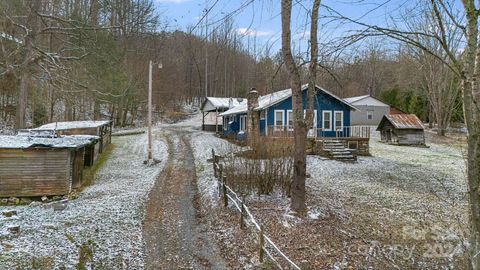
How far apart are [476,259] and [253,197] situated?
25.4 feet

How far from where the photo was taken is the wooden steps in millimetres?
20344

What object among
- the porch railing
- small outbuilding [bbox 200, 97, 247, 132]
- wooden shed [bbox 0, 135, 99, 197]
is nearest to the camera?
wooden shed [bbox 0, 135, 99, 197]

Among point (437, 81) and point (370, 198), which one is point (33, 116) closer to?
point (370, 198)

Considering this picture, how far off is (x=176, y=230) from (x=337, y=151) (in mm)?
14351

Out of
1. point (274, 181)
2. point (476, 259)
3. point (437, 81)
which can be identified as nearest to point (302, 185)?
point (274, 181)

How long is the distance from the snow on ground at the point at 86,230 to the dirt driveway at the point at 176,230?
0.29 meters

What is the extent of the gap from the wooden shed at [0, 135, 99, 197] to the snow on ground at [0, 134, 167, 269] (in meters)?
1.08

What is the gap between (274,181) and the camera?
10.8m

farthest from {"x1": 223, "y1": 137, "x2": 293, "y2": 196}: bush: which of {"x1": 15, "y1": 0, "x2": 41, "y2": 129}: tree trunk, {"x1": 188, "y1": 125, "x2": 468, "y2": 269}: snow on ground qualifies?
{"x1": 15, "y1": 0, "x2": 41, "y2": 129}: tree trunk

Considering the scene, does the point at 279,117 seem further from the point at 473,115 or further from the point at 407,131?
the point at 473,115

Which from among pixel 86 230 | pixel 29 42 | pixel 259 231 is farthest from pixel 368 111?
pixel 86 230

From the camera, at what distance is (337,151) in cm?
2078

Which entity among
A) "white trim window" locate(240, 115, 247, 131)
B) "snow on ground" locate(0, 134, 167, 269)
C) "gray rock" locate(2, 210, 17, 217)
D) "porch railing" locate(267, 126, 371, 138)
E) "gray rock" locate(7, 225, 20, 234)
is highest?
"white trim window" locate(240, 115, 247, 131)

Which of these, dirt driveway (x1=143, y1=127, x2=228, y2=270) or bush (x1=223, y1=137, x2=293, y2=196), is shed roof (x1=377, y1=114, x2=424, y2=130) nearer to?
dirt driveway (x1=143, y1=127, x2=228, y2=270)
